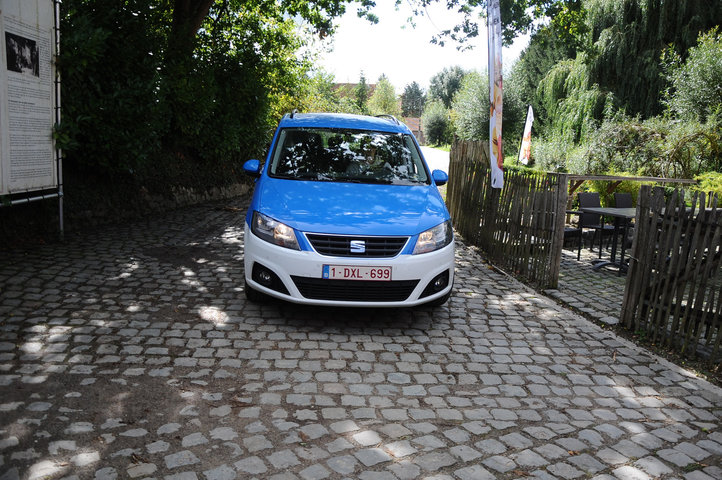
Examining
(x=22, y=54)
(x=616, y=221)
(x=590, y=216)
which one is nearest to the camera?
(x=22, y=54)

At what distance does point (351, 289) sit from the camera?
5.13 meters

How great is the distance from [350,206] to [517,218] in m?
3.38

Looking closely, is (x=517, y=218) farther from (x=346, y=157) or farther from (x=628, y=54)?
(x=628, y=54)

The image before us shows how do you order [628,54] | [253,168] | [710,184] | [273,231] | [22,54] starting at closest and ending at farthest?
[273,231]
[253,168]
[22,54]
[710,184]
[628,54]

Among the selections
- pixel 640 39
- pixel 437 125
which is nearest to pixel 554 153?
pixel 640 39

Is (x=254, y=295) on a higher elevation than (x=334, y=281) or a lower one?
lower

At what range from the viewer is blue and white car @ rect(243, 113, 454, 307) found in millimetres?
5066

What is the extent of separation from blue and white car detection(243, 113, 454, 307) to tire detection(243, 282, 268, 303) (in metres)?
0.02

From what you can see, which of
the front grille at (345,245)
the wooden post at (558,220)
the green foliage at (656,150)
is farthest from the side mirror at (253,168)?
the green foliage at (656,150)

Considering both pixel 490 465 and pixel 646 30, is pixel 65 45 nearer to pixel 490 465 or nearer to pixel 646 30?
pixel 490 465

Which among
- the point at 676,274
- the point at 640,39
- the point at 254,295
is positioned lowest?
the point at 254,295

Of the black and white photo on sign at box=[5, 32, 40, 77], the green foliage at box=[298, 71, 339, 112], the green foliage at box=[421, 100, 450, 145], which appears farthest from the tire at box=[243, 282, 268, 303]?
the green foliage at box=[421, 100, 450, 145]

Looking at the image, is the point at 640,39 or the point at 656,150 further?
the point at 640,39

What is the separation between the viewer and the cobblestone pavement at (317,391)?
10.7 feet
